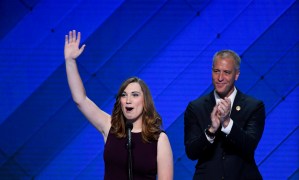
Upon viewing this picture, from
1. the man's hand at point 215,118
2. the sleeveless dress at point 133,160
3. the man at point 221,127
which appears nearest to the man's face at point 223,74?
the man at point 221,127

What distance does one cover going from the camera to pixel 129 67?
5227 millimetres

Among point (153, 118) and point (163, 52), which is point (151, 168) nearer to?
point (153, 118)

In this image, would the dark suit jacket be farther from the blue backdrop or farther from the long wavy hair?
the blue backdrop

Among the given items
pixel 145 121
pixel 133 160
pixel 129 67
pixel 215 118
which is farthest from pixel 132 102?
pixel 129 67

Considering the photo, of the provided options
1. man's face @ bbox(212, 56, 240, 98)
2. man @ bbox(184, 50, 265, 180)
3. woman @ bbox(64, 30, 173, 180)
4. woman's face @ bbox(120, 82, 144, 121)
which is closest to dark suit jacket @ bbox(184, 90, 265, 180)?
man @ bbox(184, 50, 265, 180)

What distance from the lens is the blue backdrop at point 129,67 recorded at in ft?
16.8

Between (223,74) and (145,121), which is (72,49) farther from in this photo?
(223,74)

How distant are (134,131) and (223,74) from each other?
24.6 inches

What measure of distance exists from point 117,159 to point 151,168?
20cm

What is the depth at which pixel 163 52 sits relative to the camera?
521cm

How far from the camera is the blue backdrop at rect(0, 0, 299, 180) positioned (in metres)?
5.13

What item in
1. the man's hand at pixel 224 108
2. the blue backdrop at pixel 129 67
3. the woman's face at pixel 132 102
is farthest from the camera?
the blue backdrop at pixel 129 67

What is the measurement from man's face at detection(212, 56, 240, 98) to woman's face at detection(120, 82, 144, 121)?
1.53ft

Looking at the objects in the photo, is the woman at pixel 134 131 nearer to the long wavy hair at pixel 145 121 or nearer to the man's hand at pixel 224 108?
the long wavy hair at pixel 145 121
